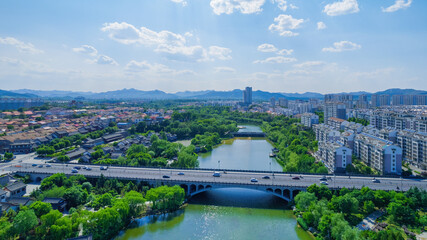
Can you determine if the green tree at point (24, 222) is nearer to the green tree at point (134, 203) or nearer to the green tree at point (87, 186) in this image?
the green tree at point (134, 203)

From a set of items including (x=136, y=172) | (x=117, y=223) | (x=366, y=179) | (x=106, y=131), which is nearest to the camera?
(x=117, y=223)

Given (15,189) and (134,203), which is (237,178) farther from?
(15,189)

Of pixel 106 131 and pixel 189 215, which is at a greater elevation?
pixel 106 131

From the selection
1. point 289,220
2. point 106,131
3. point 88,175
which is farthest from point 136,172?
point 106,131

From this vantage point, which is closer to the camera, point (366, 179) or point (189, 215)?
point (189, 215)

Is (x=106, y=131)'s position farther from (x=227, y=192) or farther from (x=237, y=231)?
(x=237, y=231)

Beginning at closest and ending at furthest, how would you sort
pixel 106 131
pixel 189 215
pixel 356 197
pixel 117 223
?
pixel 117 223
pixel 356 197
pixel 189 215
pixel 106 131

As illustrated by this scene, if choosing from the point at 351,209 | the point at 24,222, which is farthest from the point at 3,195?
the point at 351,209

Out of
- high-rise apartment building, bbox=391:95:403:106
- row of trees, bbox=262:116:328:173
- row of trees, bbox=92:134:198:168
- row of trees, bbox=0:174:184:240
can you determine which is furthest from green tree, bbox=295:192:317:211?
high-rise apartment building, bbox=391:95:403:106
